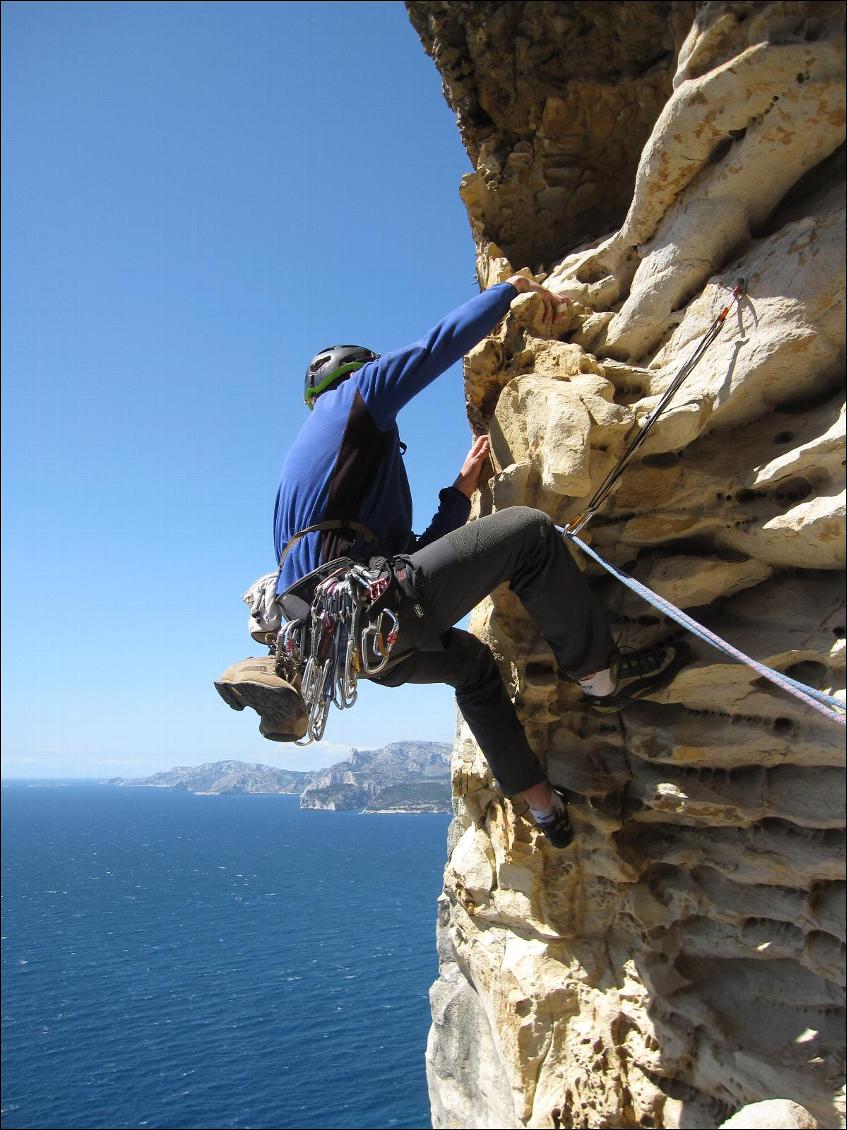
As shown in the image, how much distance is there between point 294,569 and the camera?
4.79 meters

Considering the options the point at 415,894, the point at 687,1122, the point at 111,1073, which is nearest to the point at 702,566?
the point at 687,1122

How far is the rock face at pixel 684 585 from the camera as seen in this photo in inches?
169

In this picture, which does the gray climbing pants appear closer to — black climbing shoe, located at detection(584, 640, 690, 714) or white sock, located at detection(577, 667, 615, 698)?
white sock, located at detection(577, 667, 615, 698)

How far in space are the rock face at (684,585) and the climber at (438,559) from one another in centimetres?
41

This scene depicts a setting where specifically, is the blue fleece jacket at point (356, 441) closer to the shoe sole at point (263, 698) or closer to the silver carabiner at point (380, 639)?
the silver carabiner at point (380, 639)

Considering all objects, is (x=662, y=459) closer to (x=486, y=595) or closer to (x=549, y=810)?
(x=486, y=595)

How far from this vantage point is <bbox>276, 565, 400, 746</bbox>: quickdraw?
4.22m

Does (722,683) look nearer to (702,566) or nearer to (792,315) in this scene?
(702,566)

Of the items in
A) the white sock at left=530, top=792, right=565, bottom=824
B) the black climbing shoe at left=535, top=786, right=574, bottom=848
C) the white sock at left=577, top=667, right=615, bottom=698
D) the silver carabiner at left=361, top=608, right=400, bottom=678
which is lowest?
the black climbing shoe at left=535, top=786, right=574, bottom=848

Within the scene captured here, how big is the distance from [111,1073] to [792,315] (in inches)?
1584

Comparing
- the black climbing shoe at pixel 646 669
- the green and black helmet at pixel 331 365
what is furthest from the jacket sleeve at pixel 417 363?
the black climbing shoe at pixel 646 669

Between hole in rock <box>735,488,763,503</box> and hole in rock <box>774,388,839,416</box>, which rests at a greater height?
hole in rock <box>774,388,839,416</box>

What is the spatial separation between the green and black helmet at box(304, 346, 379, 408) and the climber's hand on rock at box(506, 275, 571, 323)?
47.5 inches

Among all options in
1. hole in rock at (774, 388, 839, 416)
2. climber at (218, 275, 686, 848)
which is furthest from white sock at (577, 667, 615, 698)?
hole in rock at (774, 388, 839, 416)
